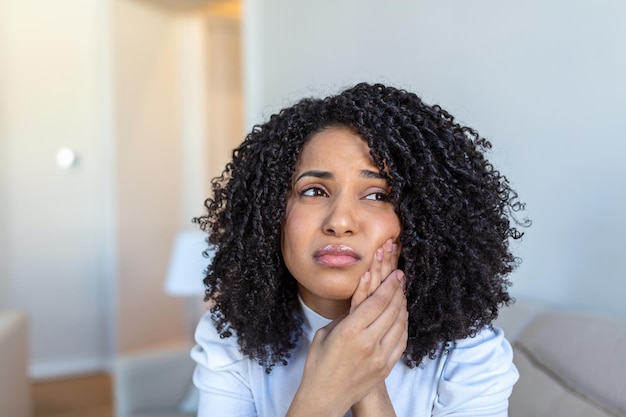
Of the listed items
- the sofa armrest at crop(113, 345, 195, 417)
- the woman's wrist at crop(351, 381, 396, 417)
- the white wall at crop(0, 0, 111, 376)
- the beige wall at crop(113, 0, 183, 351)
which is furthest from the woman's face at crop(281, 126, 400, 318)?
the white wall at crop(0, 0, 111, 376)

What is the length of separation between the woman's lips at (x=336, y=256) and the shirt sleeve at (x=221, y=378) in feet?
1.01

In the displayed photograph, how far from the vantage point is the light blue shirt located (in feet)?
3.73

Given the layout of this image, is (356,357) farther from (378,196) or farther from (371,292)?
(378,196)

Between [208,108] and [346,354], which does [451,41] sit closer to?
[346,354]

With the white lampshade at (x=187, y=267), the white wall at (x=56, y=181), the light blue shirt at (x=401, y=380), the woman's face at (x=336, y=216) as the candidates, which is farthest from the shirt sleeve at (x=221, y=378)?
the white wall at (x=56, y=181)

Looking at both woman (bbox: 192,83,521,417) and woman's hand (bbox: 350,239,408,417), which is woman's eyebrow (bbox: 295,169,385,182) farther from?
woman's hand (bbox: 350,239,408,417)

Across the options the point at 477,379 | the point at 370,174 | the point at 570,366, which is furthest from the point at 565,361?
the point at 370,174

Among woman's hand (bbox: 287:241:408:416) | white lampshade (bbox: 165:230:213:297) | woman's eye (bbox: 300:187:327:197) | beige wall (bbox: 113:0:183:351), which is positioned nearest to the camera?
woman's hand (bbox: 287:241:408:416)

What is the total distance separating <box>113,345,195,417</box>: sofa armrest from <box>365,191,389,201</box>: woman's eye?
64.7 inches

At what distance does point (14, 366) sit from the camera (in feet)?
8.28

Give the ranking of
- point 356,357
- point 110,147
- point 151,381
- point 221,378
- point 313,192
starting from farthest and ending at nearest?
1. point 110,147
2. point 151,381
3. point 221,378
4. point 313,192
5. point 356,357

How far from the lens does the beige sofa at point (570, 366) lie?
53.1 inches

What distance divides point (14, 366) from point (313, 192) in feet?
6.06

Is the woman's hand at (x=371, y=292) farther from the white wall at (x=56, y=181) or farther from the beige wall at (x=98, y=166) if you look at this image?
the white wall at (x=56, y=181)
